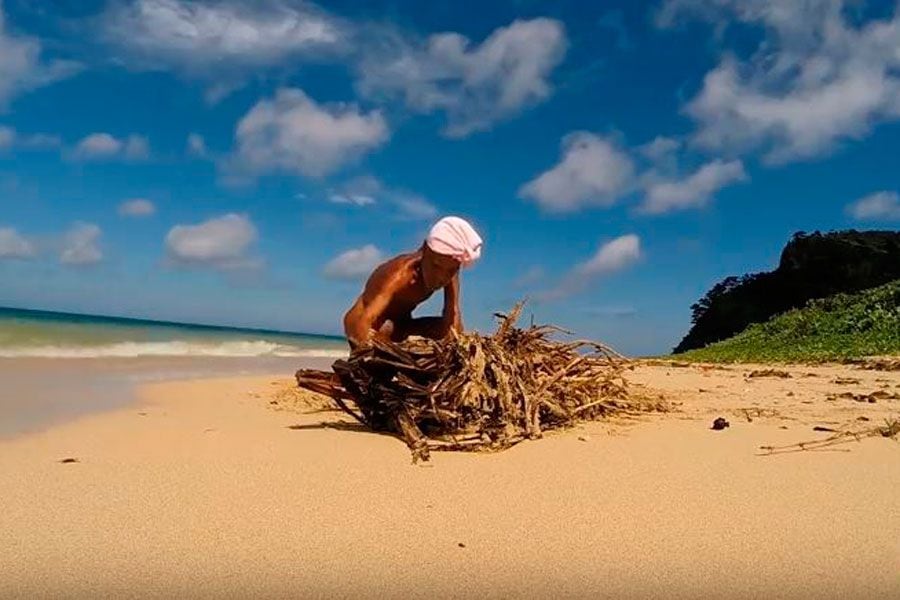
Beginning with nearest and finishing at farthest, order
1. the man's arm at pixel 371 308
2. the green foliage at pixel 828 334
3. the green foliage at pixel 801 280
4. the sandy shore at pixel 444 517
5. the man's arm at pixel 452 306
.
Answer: the sandy shore at pixel 444 517, the man's arm at pixel 371 308, the man's arm at pixel 452 306, the green foliage at pixel 828 334, the green foliage at pixel 801 280

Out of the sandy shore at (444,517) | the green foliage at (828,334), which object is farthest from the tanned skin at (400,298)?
the green foliage at (828,334)

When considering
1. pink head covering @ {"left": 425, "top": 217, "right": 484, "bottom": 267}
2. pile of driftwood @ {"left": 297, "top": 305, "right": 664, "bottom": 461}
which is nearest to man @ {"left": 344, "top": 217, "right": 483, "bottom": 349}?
pink head covering @ {"left": 425, "top": 217, "right": 484, "bottom": 267}

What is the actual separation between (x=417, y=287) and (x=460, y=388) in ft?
3.38

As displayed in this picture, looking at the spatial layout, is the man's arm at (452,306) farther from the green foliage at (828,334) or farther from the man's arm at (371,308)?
the green foliage at (828,334)

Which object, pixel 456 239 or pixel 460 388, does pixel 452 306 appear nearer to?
pixel 456 239

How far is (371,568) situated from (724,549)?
0.88 metres

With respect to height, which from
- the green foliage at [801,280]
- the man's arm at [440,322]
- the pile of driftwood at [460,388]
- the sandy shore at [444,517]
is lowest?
the sandy shore at [444,517]

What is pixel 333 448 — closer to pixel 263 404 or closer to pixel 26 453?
pixel 26 453

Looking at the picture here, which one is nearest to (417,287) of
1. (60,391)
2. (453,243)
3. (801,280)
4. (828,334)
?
(453,243)

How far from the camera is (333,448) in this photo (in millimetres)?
3160

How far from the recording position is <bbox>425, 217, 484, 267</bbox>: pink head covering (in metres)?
3.75

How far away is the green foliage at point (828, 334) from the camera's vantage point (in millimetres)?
11117

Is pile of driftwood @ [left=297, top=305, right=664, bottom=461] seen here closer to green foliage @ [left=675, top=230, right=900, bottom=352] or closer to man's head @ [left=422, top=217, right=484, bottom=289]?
man's head @ [left=422, top=217, right=484, bottom=289]

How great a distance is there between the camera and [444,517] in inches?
82.4
